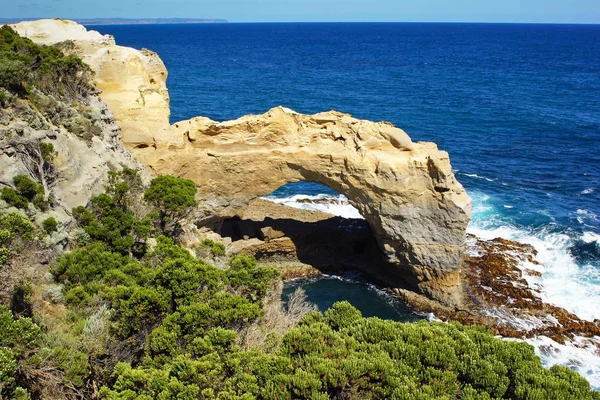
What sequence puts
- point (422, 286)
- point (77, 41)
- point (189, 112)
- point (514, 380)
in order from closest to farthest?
point (514, 380) → point (422, 286) → point (77, 41) → point (189, 112)

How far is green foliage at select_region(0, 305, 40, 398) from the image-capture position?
33.5ft

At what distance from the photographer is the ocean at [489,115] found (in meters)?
31.9

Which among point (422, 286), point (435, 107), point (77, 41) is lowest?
point (422, 286)

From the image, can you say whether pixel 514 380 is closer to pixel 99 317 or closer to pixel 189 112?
pixel 99 317

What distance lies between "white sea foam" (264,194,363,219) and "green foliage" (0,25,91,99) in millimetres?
17286

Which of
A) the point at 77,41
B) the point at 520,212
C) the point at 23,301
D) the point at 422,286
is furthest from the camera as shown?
the point at 520,212

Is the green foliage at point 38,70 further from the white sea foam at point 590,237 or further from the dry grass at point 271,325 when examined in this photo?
the white sea foam at point 590,237

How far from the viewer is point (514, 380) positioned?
10914mm

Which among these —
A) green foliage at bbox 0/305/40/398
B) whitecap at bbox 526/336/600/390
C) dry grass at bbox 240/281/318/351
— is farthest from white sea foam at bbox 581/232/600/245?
green foliage at bbox 0/305/40/398

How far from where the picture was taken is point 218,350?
12.0 metres

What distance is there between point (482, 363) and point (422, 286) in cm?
1657

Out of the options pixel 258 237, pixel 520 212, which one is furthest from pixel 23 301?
pixel 520 212

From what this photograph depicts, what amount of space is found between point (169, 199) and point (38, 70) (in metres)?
8.72

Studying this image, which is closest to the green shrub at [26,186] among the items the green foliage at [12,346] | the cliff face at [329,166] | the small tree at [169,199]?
the small tree at [169,199]
